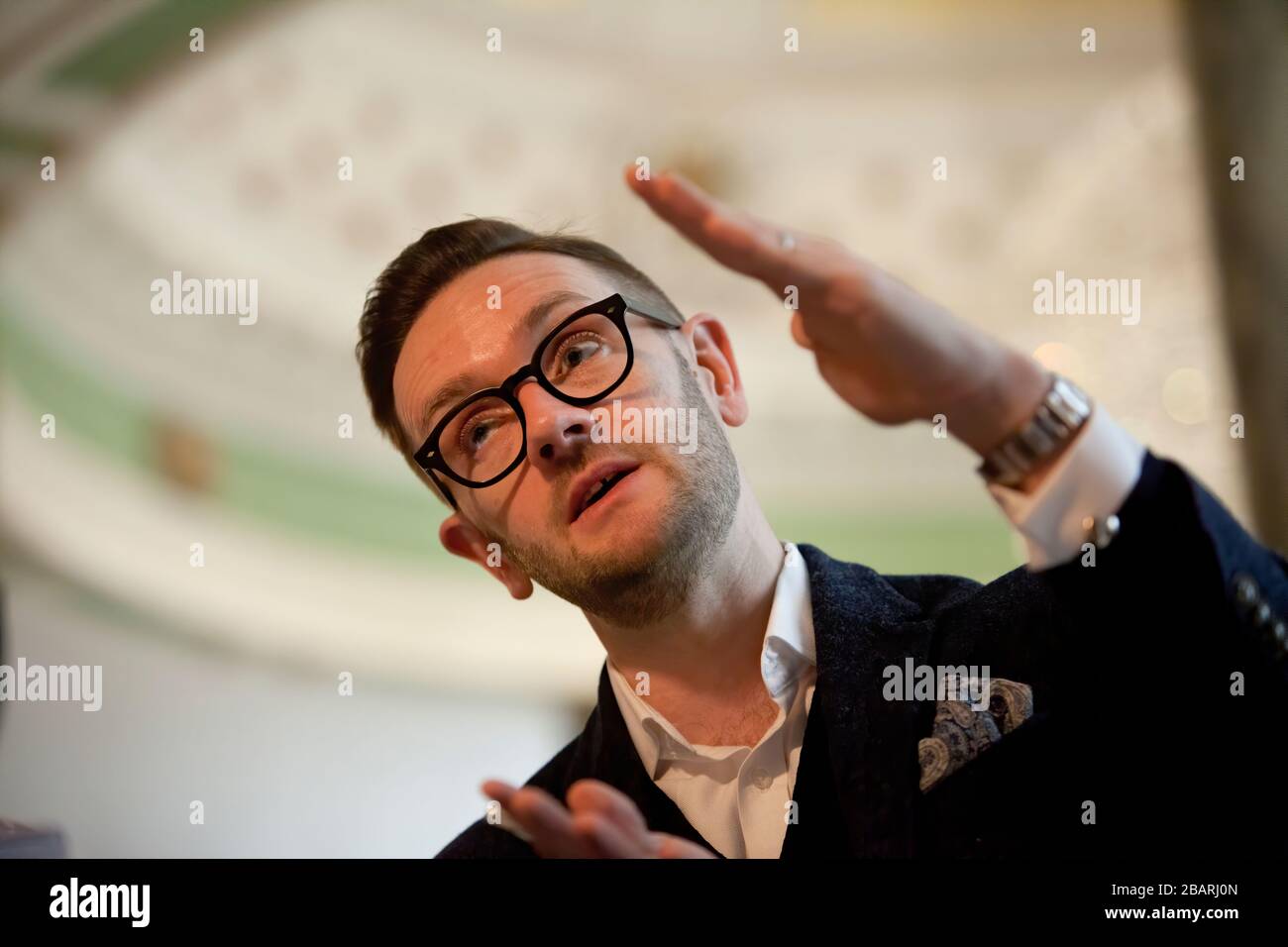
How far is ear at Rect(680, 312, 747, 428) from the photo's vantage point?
1472 millimetres

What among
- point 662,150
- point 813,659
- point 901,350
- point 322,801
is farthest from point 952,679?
point 662,150

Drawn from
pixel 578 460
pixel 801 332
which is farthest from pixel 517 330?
A: pixel 801 332

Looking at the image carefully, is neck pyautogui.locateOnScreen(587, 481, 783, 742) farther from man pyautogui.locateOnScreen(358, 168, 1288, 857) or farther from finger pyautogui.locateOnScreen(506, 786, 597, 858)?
finger pyautogui.locateOnScreen(506, 786, 597, 858)

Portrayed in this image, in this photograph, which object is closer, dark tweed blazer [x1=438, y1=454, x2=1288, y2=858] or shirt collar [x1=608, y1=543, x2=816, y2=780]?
dark tweed blazer [x1=438, y1=454, x2=1288, y2=858]

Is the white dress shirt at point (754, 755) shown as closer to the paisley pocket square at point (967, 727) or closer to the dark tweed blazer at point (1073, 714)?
the dark tweed blazer at point (1073, 714)

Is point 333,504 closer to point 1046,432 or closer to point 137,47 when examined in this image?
point 137,47

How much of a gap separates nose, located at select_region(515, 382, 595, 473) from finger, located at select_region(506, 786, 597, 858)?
41 centimetres

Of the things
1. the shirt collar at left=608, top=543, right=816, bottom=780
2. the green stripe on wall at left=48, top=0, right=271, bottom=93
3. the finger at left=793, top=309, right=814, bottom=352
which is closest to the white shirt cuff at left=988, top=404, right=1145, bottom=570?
the finger at left=793, top=309, right=814, bottom=352

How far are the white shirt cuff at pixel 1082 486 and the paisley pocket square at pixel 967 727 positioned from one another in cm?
26

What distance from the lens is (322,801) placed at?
1.57 m

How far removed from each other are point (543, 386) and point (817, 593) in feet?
1.37

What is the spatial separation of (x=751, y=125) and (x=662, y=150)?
0.21 m

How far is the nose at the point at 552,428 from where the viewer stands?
1.31 meters
